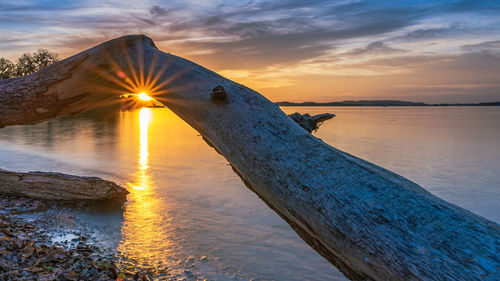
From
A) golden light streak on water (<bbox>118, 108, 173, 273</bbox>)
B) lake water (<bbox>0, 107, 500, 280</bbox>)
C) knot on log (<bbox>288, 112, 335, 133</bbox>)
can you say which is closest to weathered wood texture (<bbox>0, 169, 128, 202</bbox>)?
lake water (<bbox>0, 107, 500, 280</bbox>)

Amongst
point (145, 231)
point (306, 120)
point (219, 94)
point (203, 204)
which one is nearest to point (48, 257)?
point (145, 231)

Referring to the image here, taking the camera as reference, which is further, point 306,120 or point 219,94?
point 306,120

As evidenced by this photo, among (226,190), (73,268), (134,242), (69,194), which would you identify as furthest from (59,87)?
(226,190)

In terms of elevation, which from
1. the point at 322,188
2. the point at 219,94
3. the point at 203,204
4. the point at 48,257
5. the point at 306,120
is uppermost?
the point at 219,94

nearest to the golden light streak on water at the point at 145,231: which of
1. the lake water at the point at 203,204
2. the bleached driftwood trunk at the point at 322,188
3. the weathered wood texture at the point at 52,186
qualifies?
the lake water at the point at 203,204

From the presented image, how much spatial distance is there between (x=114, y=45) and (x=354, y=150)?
66.2 feet

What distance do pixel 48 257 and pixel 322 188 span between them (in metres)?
3.55

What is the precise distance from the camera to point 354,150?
2166cm

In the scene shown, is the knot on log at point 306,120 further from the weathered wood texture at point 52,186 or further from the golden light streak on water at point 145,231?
the weathered wood texture at point 52,186

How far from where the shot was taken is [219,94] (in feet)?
8.09

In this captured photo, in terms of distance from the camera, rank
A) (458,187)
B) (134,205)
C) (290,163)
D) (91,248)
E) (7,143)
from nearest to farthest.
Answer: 1. (290,163)
2. (91,248)
3. (134,205)
4. (458,187)
5. (7,143)

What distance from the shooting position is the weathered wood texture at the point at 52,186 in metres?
6.98

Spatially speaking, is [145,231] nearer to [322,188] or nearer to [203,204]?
[203,204]

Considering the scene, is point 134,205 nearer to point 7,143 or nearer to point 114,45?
point 114,45
